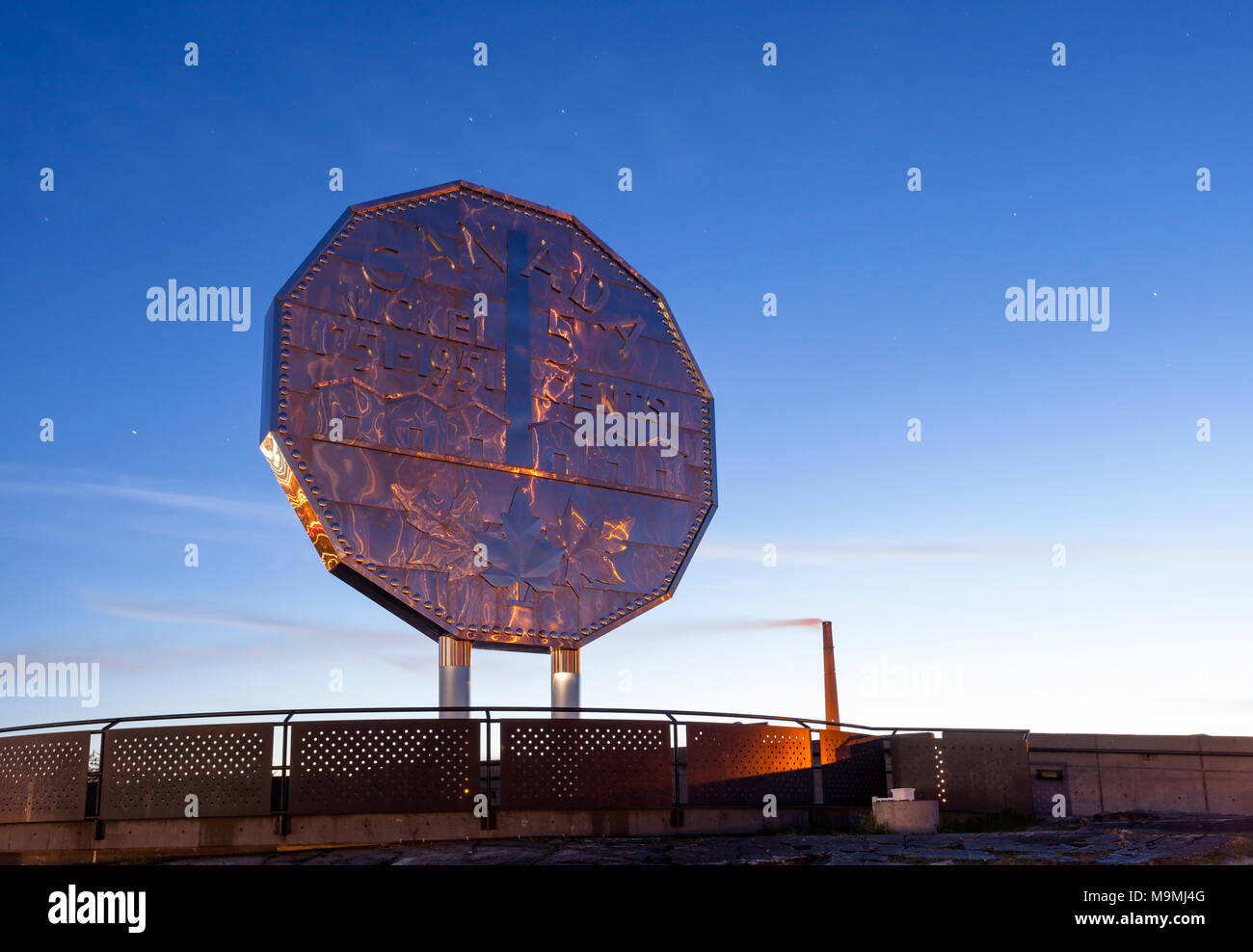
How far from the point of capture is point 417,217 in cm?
1744

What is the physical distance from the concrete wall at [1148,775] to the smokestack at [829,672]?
34208mm

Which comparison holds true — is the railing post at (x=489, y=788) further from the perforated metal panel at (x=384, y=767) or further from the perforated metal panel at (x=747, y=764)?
the perforated metal panel at (x=747, y=764)

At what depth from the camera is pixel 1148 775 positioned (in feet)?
61.3

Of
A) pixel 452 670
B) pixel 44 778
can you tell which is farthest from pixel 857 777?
pixel 44 778

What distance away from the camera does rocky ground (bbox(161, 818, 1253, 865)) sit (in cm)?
1077

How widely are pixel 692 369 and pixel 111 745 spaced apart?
10.7 meters

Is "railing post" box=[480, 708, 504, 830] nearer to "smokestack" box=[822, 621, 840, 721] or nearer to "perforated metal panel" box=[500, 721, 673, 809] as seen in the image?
"perforated metal panel" box=[500, 721, 673, 809]

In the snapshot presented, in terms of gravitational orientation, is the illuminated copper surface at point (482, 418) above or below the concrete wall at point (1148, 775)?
above

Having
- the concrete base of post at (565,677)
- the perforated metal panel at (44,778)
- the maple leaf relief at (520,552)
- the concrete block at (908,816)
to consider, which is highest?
the maple leaf relief at (520,552)

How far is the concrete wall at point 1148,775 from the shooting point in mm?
18266

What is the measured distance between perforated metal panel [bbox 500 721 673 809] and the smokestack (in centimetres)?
3902

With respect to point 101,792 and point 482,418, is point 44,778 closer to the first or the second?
point 101,792

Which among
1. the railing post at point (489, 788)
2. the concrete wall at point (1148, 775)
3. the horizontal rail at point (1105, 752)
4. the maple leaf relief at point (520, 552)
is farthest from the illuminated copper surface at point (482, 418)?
the concrete wall at point (1148, 775)
